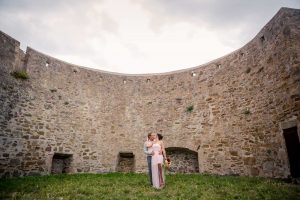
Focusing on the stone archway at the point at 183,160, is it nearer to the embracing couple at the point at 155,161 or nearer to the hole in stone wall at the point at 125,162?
the hole in stone wall at the point at 125,162

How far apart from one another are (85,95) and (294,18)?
9.93m

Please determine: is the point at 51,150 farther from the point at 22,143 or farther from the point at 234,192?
the point at 234,192

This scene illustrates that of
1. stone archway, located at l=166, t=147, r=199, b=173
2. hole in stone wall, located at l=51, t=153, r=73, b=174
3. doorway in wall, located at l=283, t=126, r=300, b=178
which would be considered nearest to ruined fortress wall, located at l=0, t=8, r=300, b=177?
doorway in wall, located at l=283, t=126, r=300, b=178

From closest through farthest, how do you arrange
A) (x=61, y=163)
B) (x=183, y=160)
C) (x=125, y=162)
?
(x=61, y=163) → (x=183, y=160) → (x=125, y=162)

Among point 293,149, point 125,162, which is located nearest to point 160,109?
point 125,162

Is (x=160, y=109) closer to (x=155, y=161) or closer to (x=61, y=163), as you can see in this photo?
Answer: (x=61, y=163)

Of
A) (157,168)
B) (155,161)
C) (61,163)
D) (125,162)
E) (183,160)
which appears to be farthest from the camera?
(125,162)

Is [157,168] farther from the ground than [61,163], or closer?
closer

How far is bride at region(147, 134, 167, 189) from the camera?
6578 mm

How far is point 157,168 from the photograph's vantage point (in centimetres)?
679

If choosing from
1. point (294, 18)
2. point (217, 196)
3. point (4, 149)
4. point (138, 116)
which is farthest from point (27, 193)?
point (294, 18)

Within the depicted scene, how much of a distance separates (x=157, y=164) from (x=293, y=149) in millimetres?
4217

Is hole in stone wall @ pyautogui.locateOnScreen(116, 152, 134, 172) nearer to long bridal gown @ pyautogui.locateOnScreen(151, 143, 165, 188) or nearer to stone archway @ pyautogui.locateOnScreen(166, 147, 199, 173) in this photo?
stone archway @ pyautogui.locateOnScreen(166, 147, 199, 173)

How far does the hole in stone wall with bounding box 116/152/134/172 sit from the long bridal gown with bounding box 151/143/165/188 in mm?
5933
